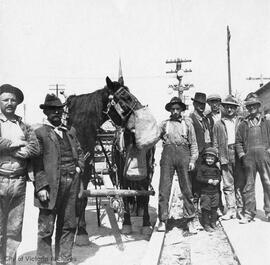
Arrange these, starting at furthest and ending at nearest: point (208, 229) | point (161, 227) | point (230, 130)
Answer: point (230, 130)
point (208, 229)
point (161, 227)

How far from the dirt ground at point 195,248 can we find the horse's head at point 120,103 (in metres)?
1.91

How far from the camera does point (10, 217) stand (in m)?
3.84

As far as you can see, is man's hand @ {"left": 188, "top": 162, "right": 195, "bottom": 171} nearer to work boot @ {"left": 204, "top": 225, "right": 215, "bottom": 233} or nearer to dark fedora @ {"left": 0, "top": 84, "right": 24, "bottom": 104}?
work boot @ {"left": 204, "top": 225, "right": 215, "bottom": 233}

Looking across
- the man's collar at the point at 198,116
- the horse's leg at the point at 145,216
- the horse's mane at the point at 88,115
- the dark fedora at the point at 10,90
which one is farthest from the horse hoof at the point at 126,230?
the dark fedora at the point at 10,90

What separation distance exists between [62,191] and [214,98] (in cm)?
386

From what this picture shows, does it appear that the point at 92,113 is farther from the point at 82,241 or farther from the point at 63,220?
the point at 82,241

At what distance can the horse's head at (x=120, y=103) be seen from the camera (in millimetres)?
5141

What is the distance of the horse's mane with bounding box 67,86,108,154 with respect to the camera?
5148mm

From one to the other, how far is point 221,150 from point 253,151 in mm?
605

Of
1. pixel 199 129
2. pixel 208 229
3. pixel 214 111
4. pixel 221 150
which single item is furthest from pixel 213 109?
pixel 208 229

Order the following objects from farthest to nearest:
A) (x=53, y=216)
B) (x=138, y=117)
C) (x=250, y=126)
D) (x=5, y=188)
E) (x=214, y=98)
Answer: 1. (x=214, y=98)
2. (x=250, y=126)
3. (x=138, y=117)
4. (x=53, y=216)
5. (x=5, y=188)

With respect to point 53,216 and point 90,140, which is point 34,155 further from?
point 90,140

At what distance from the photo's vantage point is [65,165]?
416 centimetres

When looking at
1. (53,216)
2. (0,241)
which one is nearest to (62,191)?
(53,216)
